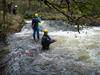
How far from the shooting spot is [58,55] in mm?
14711

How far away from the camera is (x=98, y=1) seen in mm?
6918

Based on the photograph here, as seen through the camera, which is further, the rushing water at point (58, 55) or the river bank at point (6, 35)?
the river bank at point (6, 35)

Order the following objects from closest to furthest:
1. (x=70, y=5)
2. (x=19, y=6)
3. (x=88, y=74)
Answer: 1. (x=70, y=5)
2. (x=88, y=74)
3. (x=19, y=6)

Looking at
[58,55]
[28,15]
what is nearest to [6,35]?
[58,55]

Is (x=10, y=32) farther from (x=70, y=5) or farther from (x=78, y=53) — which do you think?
(x=70, y=5)

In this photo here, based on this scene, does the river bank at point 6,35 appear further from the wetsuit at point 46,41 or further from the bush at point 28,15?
the bush at point 28,15

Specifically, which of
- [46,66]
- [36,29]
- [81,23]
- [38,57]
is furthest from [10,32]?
[81,23]

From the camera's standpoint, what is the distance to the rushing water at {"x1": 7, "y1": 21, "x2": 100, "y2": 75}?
12273 mm

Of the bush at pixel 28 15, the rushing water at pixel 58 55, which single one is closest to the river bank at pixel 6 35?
the rushing water at pixel 58 55

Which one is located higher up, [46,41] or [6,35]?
[46,41]

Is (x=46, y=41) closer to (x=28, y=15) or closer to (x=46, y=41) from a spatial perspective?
(x=46, y=41)

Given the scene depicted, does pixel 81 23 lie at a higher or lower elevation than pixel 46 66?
higher

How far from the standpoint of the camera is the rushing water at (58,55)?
12.3 metres

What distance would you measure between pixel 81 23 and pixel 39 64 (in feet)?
19.3
